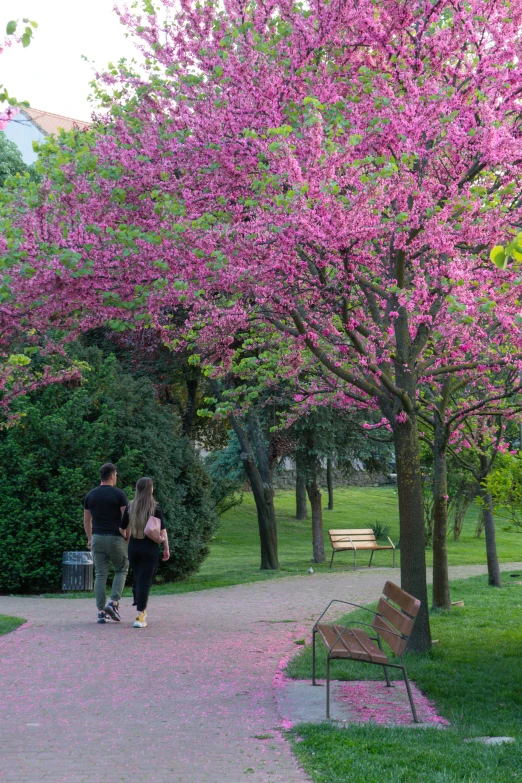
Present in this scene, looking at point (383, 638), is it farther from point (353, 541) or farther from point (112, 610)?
point (353, 541)

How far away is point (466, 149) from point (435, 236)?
1327 millimetres

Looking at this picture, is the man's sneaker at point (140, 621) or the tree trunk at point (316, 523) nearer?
the man's sneaker at point (140, 621)

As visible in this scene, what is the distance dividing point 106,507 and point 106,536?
0.40m

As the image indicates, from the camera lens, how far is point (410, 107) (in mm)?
8875

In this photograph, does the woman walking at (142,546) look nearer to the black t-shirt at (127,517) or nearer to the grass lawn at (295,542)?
the black t-shirt at (127,517)

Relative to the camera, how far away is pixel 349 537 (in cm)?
2112

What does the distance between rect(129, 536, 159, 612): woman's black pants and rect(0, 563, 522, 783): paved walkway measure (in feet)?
1.54

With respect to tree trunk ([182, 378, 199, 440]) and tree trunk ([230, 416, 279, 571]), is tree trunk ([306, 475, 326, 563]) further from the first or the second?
tree trunk ([182, 378, 199, 440])

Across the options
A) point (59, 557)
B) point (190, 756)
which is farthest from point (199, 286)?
point (59, 557)

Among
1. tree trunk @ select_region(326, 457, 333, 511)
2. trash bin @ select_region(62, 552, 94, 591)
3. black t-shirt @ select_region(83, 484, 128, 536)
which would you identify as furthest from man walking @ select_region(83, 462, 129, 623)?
tree trunk @ select_region(326, 457, 333, 511)

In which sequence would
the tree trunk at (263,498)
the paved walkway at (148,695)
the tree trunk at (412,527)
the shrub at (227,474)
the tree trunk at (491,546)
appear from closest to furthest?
the paved walkway at (148,695), the tree trunk at (412,527), the tree trunk at (491,546), the tree trunk at (263,498), the shrub at (227,474)

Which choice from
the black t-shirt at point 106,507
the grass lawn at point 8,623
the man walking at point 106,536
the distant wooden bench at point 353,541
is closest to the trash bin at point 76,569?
the grass lawn at point 8,623

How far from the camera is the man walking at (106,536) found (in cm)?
1123

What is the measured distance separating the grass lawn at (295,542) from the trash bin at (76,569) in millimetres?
372
